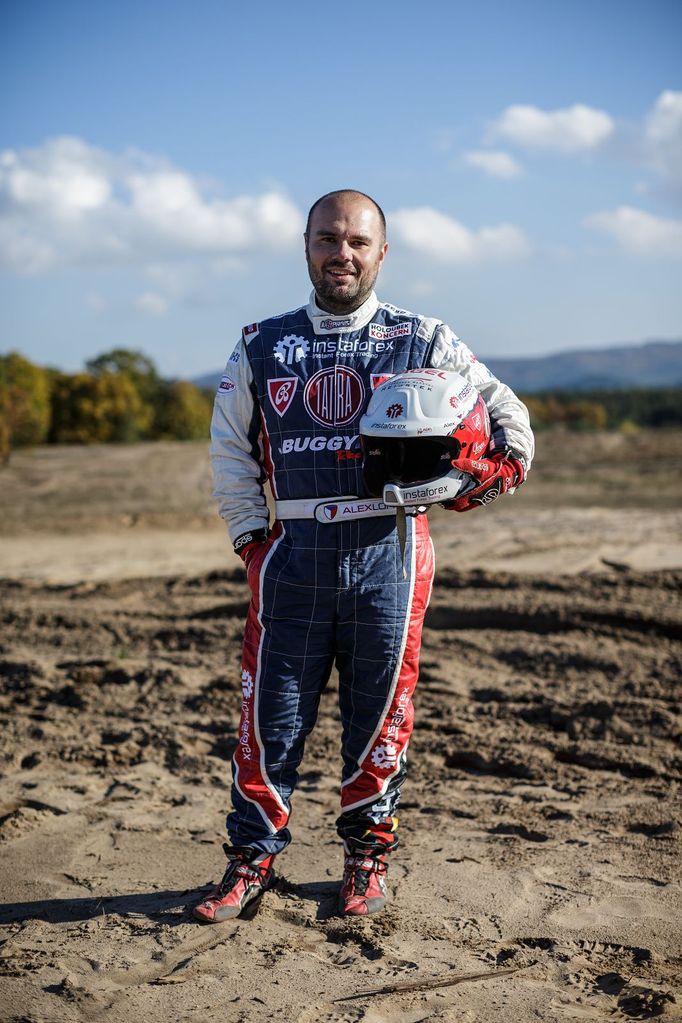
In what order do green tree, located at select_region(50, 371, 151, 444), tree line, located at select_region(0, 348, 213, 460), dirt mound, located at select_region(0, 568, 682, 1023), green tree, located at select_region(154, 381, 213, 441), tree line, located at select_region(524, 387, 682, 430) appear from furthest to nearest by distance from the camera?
tree line, located at select_region(524, 387, 682, 430), green tree, located at select_region(154, 381, 213, 441), green tree, located at select_region(50, 371, 151, 444), tree line, located at select_region(0, 348, 213, 460), dirt mound, located at select_region(0, 568, 682, 1023)

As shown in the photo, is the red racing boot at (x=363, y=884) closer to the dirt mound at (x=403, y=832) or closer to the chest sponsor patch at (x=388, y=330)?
the dirt mound at (x=403, y=832)

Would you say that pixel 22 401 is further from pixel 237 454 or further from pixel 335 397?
pixel 335 397

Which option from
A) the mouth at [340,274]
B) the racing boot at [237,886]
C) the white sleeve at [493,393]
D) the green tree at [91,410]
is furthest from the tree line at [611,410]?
the racing boot at [237,886]

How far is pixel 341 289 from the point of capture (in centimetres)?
319

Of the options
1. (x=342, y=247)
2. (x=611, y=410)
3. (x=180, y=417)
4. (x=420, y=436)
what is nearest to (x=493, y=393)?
(x=420, y=436)

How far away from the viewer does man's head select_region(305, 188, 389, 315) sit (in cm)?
319

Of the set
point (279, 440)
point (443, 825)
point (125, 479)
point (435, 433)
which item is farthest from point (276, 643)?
point (125, 479)


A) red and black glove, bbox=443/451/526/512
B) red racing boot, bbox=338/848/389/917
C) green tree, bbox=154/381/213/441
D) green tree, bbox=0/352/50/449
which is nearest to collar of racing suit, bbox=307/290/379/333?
red and black glove, bbox=443/451/526/512

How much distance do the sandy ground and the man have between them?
0.33 metres

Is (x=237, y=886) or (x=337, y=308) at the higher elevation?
(x=337, y=308)

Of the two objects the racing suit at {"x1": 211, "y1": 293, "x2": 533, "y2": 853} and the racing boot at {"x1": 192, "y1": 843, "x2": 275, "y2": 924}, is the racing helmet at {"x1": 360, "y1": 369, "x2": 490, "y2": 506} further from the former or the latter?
the racing boot at {"x1": 192, "y1": 843, "x2": 275, "y2": 924}

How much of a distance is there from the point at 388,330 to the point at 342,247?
308 mm

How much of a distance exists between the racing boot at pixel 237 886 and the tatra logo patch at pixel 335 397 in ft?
4.80

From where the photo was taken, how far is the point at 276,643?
320cm
